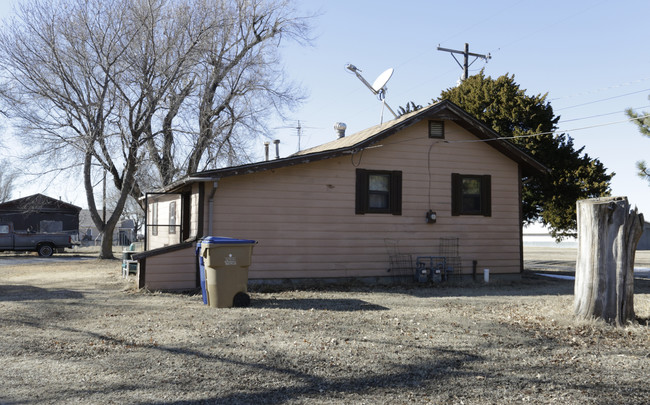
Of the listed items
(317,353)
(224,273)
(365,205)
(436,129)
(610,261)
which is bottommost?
(317,353)

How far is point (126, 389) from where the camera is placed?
4.84m

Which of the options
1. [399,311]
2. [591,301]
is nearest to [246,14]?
[399,311]

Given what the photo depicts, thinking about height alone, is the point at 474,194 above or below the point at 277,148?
below

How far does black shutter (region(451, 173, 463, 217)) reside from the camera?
1416cm

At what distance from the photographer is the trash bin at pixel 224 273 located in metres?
9.36

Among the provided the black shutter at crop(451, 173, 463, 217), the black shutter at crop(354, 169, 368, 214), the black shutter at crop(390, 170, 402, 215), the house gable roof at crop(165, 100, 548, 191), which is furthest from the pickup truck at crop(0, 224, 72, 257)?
the black shutter at crop(451, 173, 463, 217)

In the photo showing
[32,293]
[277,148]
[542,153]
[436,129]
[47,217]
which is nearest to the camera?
[32,293]

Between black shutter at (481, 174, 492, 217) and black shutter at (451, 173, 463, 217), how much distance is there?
741mm

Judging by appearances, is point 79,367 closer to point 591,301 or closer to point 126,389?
point 126,389

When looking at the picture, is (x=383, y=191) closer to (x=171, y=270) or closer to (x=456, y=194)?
(x=456, y=194)

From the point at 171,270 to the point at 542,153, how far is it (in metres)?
14.9

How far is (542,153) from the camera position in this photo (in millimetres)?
20500

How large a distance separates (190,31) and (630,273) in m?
19.3

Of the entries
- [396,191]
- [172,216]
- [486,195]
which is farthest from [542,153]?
[172,216]
